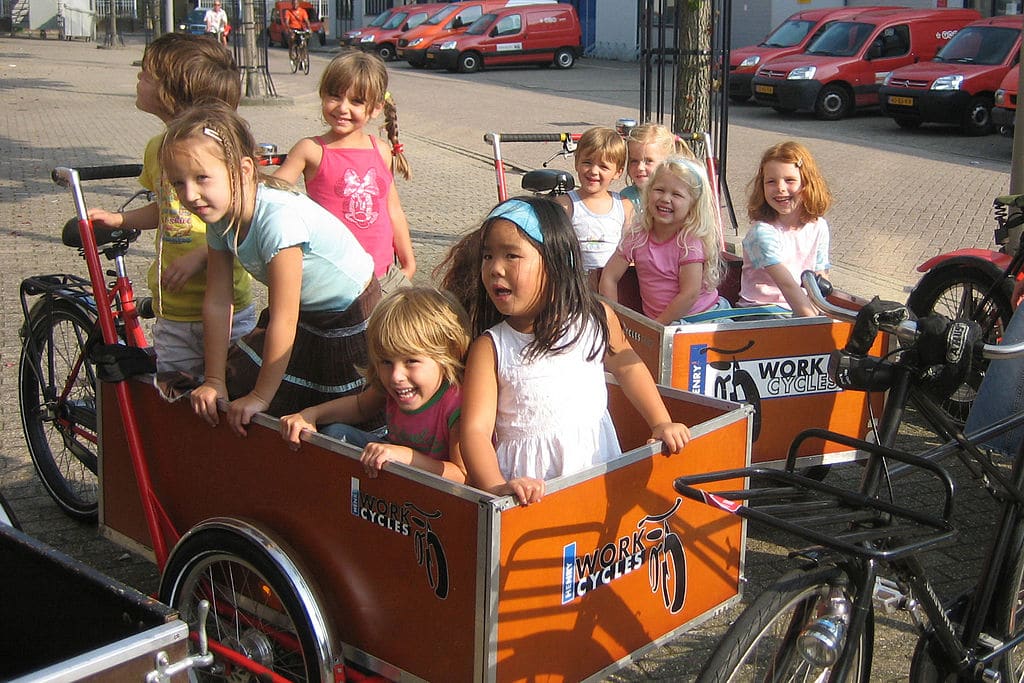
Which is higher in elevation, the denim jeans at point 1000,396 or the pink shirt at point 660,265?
the pink shirt at point 660,265

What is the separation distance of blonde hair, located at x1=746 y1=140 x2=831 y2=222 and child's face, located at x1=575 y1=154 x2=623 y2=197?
0.68 metres

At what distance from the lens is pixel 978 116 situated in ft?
51.9

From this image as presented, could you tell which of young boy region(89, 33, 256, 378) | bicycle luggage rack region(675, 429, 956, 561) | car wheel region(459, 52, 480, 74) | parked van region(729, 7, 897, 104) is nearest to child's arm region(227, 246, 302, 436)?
young boy region(89, 33, 256, 378)

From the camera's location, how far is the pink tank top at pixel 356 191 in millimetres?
4809

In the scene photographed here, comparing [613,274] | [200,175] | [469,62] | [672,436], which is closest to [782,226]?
[613,274]

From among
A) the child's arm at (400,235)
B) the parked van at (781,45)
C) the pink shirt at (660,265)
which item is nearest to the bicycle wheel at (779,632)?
the pink shirt at (660,265)

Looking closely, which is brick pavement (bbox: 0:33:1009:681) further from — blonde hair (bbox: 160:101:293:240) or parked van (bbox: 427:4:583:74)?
parked van (bbox: 427:4:583:74)

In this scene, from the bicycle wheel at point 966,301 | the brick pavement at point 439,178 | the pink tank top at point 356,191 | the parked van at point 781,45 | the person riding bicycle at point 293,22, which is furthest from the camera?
the person riding bicycle at point 293,22

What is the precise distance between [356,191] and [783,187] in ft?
5.87

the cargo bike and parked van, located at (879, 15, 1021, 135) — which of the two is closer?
the cargo bike

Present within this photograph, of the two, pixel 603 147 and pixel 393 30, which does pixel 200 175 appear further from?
pixel 393 30

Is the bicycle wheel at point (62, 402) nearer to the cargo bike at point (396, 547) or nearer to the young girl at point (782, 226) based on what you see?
the cargo bike at point (396, 547)

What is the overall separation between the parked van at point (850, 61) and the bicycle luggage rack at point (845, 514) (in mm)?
16282

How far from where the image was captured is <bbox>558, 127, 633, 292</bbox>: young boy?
16.9 feet
